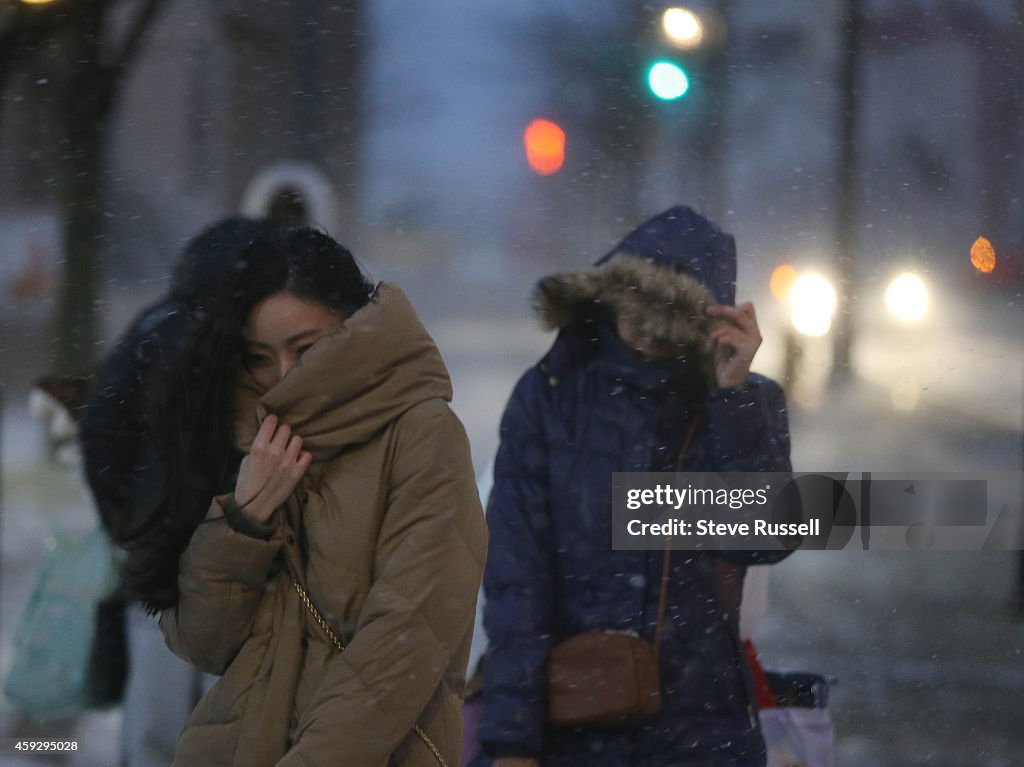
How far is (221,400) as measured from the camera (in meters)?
2.46

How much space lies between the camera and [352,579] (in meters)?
2.27

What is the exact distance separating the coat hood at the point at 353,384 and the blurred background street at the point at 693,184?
100cm

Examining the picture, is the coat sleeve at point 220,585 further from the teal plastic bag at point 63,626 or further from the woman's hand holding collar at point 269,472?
the teal plastic bag at point 63,626

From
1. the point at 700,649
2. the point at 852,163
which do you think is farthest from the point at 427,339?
the point at 852,163

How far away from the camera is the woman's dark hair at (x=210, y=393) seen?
2.43 meters

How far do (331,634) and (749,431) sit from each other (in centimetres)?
132

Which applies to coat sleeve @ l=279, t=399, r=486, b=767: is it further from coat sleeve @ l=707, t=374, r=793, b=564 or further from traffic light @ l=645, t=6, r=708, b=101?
traffic light @ l=645, t=6, r=708, b=101

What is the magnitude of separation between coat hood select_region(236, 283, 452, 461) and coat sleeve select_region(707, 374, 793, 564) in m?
1.01

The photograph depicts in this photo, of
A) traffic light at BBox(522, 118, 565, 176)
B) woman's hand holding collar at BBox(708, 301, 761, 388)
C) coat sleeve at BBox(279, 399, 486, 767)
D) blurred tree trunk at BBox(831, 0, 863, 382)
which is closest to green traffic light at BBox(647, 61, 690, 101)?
traffic light at BBox(522, 118, 565, 176)

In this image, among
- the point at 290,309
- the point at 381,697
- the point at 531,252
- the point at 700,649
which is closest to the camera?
the point at 381,697

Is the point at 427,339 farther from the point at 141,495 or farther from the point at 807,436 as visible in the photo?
the point at 807,436

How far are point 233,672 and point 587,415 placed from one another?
121 centimetres

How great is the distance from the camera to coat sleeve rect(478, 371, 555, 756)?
3.04m
